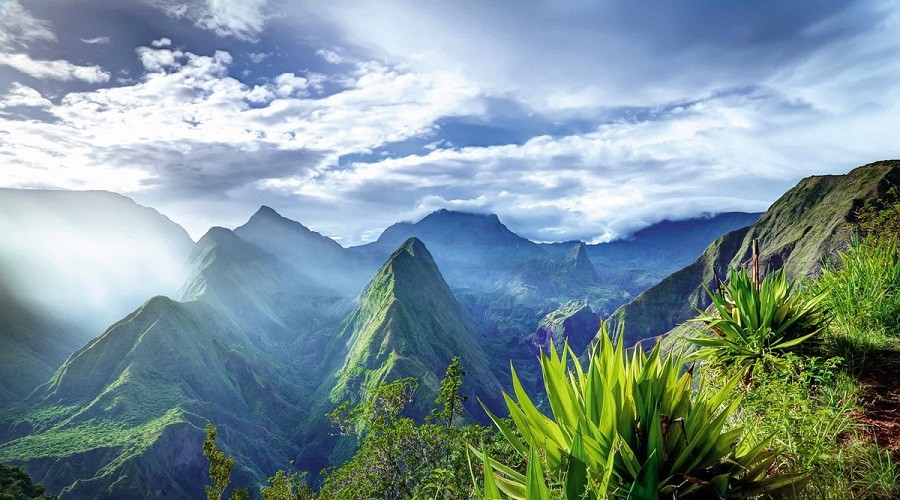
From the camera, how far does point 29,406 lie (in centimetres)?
13538

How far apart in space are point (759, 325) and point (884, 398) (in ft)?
5.19

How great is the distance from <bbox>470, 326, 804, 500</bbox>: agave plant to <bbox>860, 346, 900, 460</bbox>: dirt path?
194 centimetres

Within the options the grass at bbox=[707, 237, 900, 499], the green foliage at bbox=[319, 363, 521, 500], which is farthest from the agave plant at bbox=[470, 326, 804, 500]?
the green foliage at bbox=[319, 363, 521, 500]

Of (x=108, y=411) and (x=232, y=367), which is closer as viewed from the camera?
(x=108, y=411)

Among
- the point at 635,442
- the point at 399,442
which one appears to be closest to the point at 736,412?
the point at 635,442

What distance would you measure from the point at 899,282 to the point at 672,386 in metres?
5.91

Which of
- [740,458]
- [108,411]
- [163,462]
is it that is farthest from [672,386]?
[108,411]

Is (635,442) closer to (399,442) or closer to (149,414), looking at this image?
(399,442)

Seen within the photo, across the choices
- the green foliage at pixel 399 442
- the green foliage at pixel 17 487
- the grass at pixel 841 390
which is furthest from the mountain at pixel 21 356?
the grass at pixel 841 390

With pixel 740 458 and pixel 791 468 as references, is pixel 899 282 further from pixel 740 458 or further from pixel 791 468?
pixel 740 458

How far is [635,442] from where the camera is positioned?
3160mm

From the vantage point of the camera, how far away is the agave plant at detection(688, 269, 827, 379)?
240 inches

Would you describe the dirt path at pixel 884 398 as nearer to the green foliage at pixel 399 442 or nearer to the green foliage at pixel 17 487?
the green foliage at pixel 399 442

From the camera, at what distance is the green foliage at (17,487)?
46.5 m
